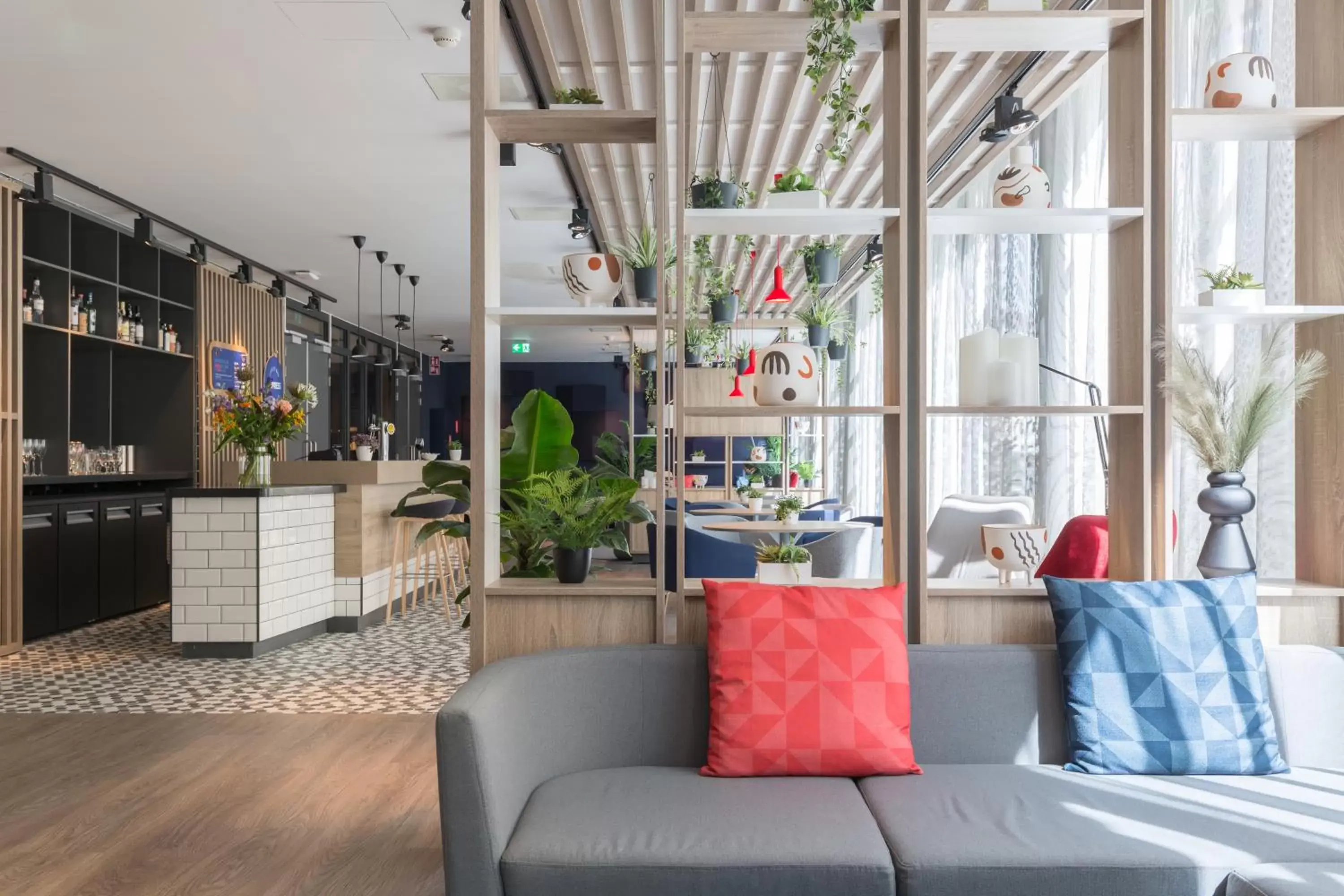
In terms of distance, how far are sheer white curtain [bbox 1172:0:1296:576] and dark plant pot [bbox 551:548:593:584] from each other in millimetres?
2013

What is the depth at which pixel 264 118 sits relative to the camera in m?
5.08

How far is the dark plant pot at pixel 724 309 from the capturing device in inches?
220

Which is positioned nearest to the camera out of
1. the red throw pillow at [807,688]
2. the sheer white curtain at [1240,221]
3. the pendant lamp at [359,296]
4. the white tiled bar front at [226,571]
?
the red throw pillow at [807,688]

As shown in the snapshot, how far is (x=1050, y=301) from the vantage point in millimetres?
5160

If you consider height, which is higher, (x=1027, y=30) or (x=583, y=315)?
(x=1027, y=30)

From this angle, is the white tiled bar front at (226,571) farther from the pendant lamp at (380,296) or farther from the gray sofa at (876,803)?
the gray sofa at (876,803)

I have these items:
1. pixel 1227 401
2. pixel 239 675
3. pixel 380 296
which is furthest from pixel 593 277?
pixel 380 296

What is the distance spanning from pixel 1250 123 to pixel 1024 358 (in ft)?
2.95

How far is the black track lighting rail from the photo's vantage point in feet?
18.6

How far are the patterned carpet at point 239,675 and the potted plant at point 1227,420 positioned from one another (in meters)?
3.32

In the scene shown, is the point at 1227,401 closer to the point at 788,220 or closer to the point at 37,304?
the point at 788,220

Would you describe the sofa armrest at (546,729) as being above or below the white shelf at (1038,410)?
below

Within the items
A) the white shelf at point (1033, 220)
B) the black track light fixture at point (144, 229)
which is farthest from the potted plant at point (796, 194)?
the black track light fixture at point (144, 229)

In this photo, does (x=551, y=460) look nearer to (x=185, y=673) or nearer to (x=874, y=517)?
(x=185, y=673)
